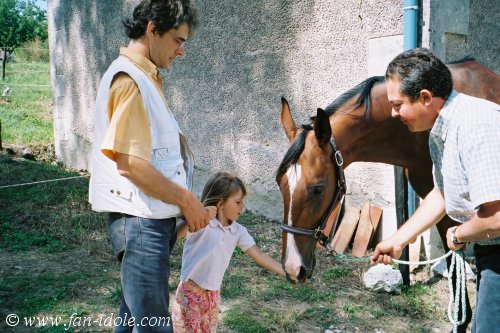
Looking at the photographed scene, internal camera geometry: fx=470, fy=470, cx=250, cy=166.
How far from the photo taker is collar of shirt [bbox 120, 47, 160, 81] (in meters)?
1.92

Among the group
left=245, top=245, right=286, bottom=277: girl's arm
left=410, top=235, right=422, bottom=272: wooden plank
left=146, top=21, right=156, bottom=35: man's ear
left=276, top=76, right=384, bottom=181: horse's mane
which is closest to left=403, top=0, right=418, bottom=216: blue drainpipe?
left=276, top=76, right=384, bottom=181: horse's mane

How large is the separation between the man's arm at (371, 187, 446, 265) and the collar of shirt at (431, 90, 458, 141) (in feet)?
1.32

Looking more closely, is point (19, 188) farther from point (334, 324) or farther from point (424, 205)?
point (424, 205)

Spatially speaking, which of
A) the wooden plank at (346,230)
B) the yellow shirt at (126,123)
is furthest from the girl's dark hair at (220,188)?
the wooden plank at (346,230)

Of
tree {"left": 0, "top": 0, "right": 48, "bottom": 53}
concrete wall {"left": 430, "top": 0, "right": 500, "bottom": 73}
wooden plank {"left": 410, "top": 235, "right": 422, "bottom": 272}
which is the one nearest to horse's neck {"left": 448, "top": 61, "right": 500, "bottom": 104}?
concrete wall {"left": 430, "top": 0, "right": 500, "bottom": 73}

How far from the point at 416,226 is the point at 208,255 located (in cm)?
105

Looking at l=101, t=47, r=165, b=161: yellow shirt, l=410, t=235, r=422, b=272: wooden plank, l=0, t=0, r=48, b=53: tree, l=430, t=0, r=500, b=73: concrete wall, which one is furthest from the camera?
l=0, t=0, r=48, b=53: tree

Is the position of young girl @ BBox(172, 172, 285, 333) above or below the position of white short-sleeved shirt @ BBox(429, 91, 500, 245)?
below

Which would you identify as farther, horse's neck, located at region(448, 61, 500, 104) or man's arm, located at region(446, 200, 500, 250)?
horse's neck, located at region(448, 61, 500, 104)

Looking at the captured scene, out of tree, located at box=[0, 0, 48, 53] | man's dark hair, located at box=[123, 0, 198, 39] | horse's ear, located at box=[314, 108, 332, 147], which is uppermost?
tree, located at box=[0, 0, 48, 53]

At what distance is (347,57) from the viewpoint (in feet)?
15.6

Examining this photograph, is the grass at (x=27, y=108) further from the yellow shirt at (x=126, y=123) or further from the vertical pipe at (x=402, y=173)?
the yellow shirt at (x=126, y=123)

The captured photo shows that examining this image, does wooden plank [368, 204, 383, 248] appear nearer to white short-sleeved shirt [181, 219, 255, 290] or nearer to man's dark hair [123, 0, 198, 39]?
white short-sleeved shirt [181, 219, 255, 290]

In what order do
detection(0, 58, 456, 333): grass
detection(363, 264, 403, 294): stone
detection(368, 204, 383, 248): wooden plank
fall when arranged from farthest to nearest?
detection(368, 204, 383, 248): wooden plank, detection(363, 264, 403, 294): stone, detection(0, 58, 456, 333): grass
